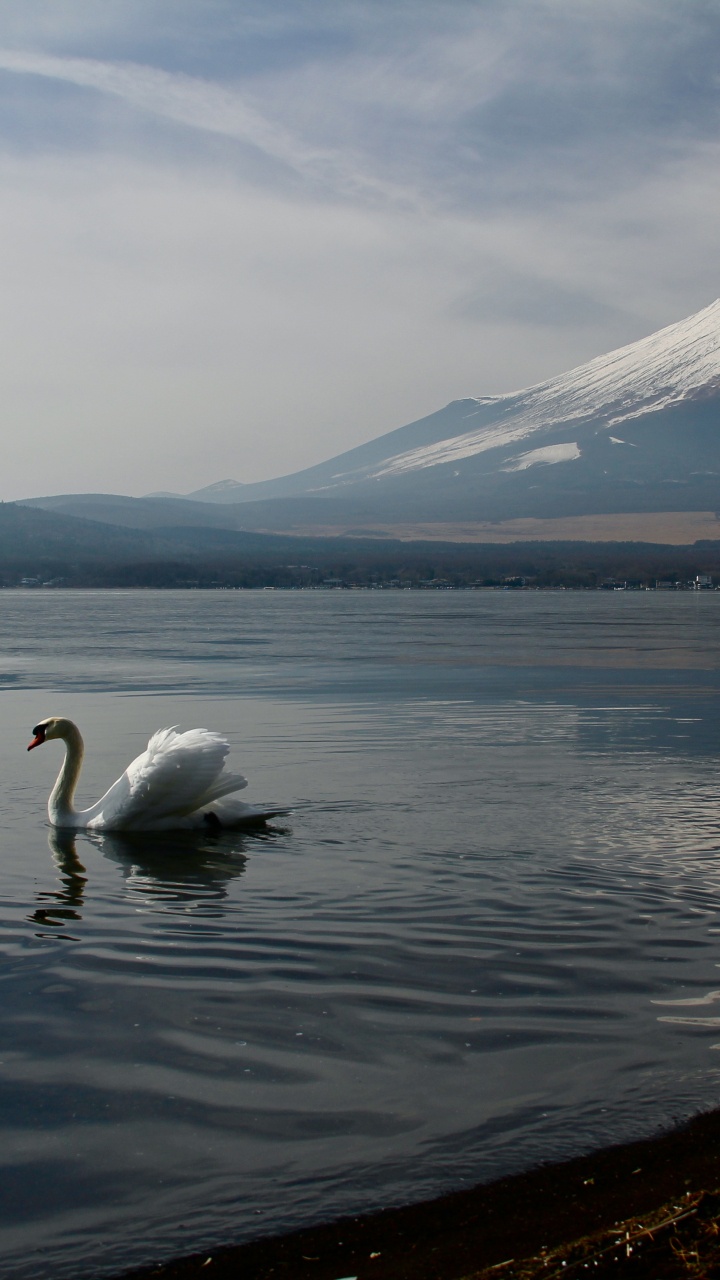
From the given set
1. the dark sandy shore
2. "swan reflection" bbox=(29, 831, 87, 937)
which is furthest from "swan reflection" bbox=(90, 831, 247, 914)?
the dark sandy shore

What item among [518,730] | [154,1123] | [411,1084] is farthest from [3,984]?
[518,730]

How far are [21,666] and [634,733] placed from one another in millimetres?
19454

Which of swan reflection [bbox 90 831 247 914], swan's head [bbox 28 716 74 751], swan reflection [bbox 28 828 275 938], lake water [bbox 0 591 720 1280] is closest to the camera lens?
lake water [bbox 0 591 720 1280]

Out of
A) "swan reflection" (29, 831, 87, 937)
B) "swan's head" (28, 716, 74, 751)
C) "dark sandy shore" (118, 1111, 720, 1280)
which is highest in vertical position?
"swan's head" (28, 716, 74, 751)

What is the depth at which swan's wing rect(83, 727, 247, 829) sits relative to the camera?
1213 centimetres

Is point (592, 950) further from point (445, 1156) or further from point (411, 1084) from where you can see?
point (445, 1156)

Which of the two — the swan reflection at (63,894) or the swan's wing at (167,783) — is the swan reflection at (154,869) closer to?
the swan reflection at (63,894)

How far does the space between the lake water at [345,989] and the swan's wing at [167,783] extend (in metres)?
0.32

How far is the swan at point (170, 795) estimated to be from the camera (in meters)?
12.2

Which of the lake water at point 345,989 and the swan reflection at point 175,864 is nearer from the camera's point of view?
the lake water at point 345,989

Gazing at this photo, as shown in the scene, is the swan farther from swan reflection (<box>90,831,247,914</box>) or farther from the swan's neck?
swan reflection (<box>90,831,247,914</box>)

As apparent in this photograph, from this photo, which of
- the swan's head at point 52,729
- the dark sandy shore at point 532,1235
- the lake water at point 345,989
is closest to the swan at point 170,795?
the lake water at point 345,989

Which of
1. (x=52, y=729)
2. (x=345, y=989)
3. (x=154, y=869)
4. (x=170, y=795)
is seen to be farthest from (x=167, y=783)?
(x=345, y=989)

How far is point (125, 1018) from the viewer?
684 cm
